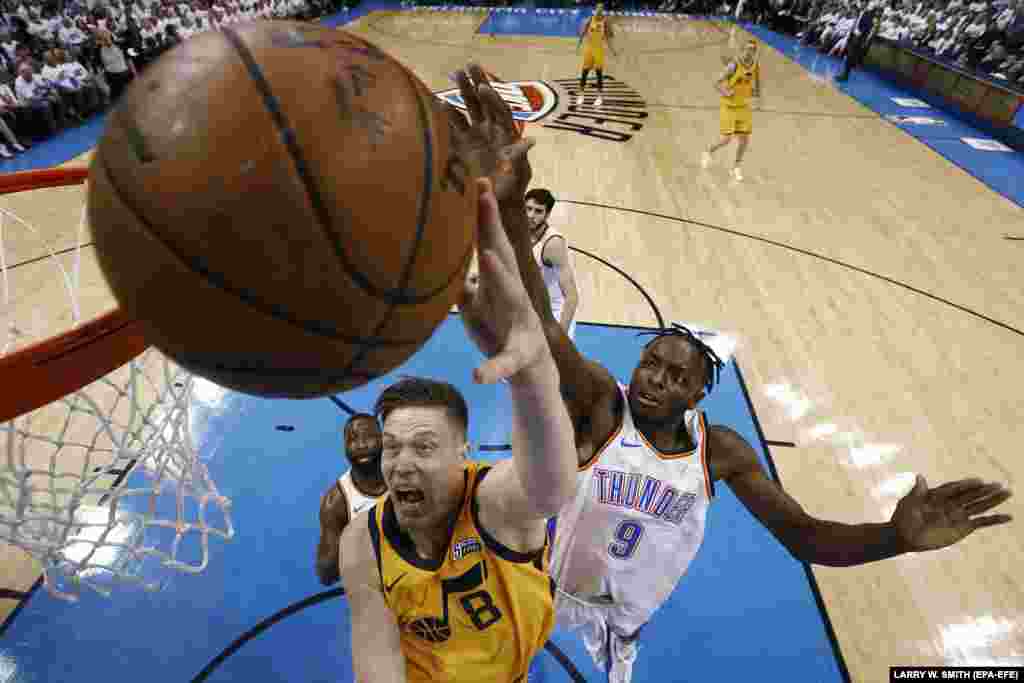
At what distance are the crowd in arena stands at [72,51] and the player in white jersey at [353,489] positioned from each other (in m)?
5.53

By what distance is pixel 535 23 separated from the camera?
690 inches

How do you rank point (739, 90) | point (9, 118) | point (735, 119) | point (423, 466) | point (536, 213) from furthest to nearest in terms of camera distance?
point (9, 118)
point (735, 119)
point (739, 90)
point (536, 213)
point (423, 466)

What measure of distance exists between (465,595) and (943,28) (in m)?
16.8

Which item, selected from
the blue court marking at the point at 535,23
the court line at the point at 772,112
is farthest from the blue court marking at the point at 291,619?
the blue court marking at the point at 535,23

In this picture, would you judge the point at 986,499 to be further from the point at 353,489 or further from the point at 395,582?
the point at 353,489

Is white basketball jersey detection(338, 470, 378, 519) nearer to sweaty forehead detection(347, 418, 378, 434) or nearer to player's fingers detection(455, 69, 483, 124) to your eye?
sweaty forehead detection(347, 418, 378, 434)

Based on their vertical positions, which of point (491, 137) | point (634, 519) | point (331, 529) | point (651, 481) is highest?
point (491, 137)

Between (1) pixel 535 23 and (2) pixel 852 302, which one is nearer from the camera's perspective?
(2) pixel 852 302

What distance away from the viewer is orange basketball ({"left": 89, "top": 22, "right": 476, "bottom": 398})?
747 millimetres

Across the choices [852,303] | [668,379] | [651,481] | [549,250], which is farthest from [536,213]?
[852,303]

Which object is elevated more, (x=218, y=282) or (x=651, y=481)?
(x=218, y=282)

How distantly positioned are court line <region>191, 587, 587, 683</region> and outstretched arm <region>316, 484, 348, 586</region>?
0.22 meters

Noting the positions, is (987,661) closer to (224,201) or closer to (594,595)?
(594,595)

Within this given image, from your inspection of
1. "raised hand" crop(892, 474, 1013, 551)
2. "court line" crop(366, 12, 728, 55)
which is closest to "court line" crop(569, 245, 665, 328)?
"raised hand" crop(892, 474, 1013, 551)
